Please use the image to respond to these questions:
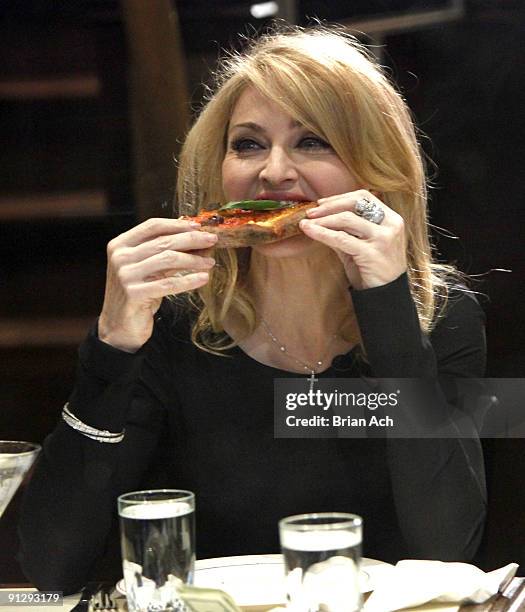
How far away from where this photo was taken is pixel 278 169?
1790mm

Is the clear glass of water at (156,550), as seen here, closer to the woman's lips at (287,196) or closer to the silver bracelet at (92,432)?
the silver bracelet at (92,432)

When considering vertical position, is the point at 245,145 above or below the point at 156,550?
above

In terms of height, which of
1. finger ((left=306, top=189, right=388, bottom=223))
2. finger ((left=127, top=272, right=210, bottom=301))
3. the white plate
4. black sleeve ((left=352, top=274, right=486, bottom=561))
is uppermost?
finger ((left=306, top=189, right=388, bottom=223))

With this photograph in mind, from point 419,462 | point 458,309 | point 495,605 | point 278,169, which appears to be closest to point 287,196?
point 278,169

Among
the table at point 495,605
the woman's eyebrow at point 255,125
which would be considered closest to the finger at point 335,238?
the woman's eyebrow at point 255,125

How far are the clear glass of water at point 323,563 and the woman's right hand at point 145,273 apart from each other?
1.85ft

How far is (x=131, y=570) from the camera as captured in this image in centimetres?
121

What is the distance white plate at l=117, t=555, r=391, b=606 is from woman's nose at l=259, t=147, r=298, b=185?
633 millimetres

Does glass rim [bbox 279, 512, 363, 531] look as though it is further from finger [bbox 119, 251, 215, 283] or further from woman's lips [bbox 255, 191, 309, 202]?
woman's lips [bbox 255, 191, 309, 202]

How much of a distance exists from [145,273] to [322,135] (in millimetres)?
417

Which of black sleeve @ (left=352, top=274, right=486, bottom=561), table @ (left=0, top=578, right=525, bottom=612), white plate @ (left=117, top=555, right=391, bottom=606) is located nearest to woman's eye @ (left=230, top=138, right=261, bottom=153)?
black sleeve @ (left=352, top=274, right=486, bottom=561)

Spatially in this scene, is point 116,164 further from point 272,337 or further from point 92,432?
point 92,432

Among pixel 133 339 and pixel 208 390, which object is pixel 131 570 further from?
pixel 208 390

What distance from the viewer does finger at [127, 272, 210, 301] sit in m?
1.60
